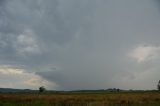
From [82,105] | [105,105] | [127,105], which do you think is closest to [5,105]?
[82,105]

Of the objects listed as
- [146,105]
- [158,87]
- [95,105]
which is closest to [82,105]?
[95,105]

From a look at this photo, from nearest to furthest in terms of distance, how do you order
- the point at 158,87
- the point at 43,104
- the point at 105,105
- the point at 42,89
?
the point at 43,104, the point at 105,105, the point at 158,87, the point at 42,89

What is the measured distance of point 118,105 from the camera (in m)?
33.1

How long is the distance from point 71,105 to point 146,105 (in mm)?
7404

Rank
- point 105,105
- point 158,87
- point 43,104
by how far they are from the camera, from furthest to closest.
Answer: point 158,87
point 105,105
point 43,104

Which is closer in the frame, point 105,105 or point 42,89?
point 105,105

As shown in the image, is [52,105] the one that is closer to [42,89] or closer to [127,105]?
[127,105]

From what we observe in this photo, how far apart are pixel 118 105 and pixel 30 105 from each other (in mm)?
8491

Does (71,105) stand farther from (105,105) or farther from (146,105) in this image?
(146,105)

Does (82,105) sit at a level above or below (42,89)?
below

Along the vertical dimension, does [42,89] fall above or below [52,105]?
above

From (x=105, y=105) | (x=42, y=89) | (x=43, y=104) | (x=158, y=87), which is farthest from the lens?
(x=42, y=89)

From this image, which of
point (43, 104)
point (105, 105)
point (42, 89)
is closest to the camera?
point (43, 104)

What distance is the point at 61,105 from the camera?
32.4 metres
